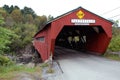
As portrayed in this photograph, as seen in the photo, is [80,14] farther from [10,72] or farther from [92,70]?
[10,72]

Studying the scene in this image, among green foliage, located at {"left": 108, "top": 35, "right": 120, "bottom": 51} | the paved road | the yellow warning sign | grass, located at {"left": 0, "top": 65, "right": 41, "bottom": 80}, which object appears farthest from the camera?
green foliage, located at {"left": 108, "top": 35, "right": 120, "bottom": 51}

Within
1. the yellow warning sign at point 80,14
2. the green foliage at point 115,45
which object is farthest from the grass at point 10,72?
the green foliage at point 115,45

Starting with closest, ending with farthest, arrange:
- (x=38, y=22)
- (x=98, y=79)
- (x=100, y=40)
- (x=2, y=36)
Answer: (x=98, y=79) < (x=2, y=36) < (x=100, y=40) < (x=38, y=22)

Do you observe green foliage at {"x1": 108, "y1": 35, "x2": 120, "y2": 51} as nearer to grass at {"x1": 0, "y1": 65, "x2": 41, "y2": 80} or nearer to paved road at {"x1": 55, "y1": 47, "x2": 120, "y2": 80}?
paved road at {"x1": 55, "y1": 47, "x2": 120, "y2": 80}

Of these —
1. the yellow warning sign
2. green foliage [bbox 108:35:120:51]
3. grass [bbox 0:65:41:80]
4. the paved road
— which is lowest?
the paved road

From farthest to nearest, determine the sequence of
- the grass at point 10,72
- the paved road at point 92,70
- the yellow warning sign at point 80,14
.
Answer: the yellow warning sign at point 80,14
the paved road at point 92,70
the grass at point 10,72

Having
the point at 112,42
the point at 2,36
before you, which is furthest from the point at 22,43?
the point at 2,36

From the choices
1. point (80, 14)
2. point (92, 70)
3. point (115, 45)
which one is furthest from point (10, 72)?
point (115, 45)

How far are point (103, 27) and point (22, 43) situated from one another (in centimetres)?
4437

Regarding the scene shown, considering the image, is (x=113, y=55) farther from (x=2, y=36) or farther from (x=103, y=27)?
(x=2, y=36)

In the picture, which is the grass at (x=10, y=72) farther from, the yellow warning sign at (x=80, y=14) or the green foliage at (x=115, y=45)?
the green foliage at (x=115, y=45)

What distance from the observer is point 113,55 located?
67.2 feet

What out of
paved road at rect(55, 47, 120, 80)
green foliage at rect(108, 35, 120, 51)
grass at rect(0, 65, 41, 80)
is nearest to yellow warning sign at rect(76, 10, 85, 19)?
green foliage at rect(108, 35, 120, 51)

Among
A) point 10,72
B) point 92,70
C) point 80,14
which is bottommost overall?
point 92,70
